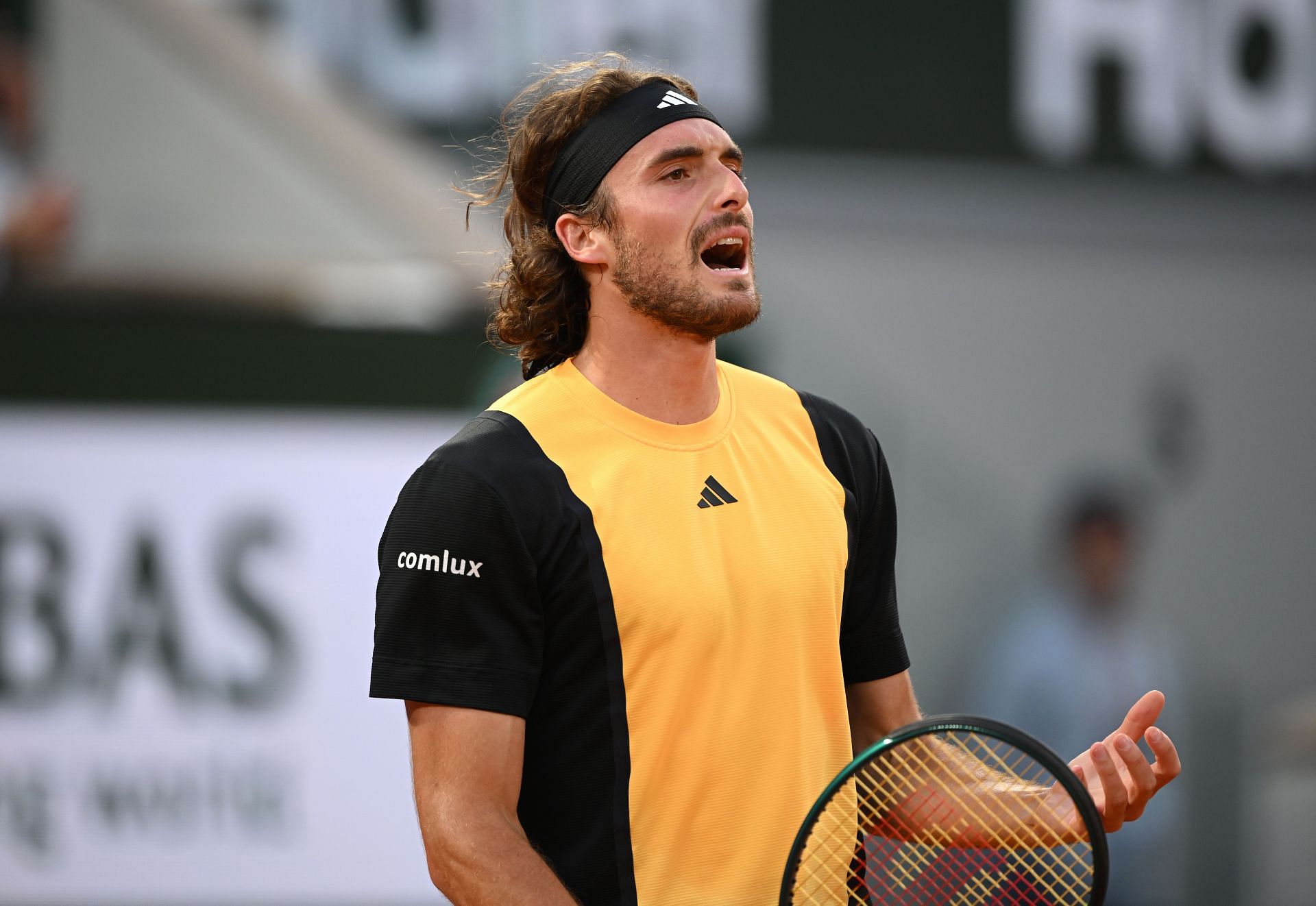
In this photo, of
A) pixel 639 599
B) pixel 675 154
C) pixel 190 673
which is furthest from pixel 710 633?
pixel 190 673

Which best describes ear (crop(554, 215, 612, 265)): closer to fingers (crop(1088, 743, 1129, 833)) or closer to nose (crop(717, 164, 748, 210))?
nose (crop(717, 164, 748, 210))

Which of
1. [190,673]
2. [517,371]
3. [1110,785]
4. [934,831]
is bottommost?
[190,673]

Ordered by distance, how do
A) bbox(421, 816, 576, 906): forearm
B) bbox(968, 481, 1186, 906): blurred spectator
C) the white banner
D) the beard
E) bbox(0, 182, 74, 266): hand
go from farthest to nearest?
bbox(968, 481, 1186, 906): blurred spectator
bbox(0, 182, 74, 266): hand
the white banner
the beard
bbox(421, 816, 576, 906): forearm

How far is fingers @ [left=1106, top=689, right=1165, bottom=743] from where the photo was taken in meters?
2.25

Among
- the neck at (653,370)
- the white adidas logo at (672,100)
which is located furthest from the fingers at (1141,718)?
the white adidas logo at (672,100)

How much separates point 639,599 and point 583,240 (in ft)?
2.00

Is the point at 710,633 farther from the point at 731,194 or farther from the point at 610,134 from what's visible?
the point at 610,134

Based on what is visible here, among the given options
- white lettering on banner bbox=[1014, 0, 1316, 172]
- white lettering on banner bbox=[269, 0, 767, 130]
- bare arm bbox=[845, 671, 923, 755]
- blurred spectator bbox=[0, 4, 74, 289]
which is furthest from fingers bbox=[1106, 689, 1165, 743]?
white lettering on banner bbox=[1014, 0, 1316, 172]

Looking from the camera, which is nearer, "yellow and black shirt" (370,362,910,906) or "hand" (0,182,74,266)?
"yellow and black shirt" (370,362,910,906)

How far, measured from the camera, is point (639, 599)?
7.34ft

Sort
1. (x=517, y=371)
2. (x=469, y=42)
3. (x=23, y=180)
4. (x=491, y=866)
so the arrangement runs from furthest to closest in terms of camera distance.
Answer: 1. (x=469, y=42)
2. (x=23, y=180)
3. (x=517, y=371)
4. (x=491, y=866)

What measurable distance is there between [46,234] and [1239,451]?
6527 millimetres

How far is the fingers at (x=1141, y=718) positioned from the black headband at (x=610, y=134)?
1.08 metres

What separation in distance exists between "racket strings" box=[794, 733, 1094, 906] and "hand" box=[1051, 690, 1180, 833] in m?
0.06
